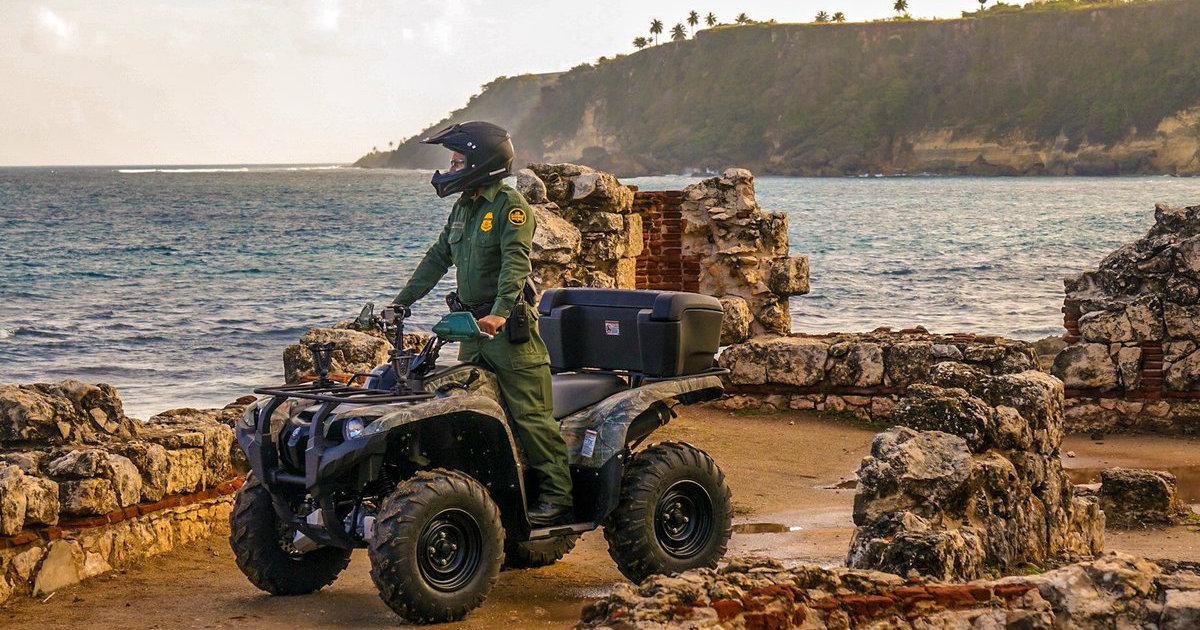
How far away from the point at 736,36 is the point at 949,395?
137 metres

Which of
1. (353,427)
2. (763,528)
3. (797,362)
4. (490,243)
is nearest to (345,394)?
(353,427)

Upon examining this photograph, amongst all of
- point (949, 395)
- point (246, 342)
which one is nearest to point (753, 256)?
point (949, 395)

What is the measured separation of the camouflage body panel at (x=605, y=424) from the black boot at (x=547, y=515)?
0.93ft

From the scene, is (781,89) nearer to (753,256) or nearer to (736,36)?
(736,36)

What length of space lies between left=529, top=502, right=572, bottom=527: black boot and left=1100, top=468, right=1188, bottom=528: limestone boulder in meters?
4.53

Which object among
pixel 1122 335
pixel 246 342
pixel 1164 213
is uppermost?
pixel 1164 213

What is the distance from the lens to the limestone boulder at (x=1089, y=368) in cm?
1343

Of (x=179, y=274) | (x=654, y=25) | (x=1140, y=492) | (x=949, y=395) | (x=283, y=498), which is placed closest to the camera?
(x=283, y=498)

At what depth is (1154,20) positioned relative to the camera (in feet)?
405

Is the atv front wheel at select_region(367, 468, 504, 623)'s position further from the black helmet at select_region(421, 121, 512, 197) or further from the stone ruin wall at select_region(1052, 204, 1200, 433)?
the stone ruin wall at select_region(1052, 204, 1200, 433)

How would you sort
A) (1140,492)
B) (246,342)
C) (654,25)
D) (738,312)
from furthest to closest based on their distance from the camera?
1. (654,25)
2. (246,342)
3. (738,312)
4. (1140,492)

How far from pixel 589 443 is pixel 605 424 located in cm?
13

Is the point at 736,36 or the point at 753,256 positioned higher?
the point at 736,36

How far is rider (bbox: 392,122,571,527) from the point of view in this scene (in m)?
6.82
